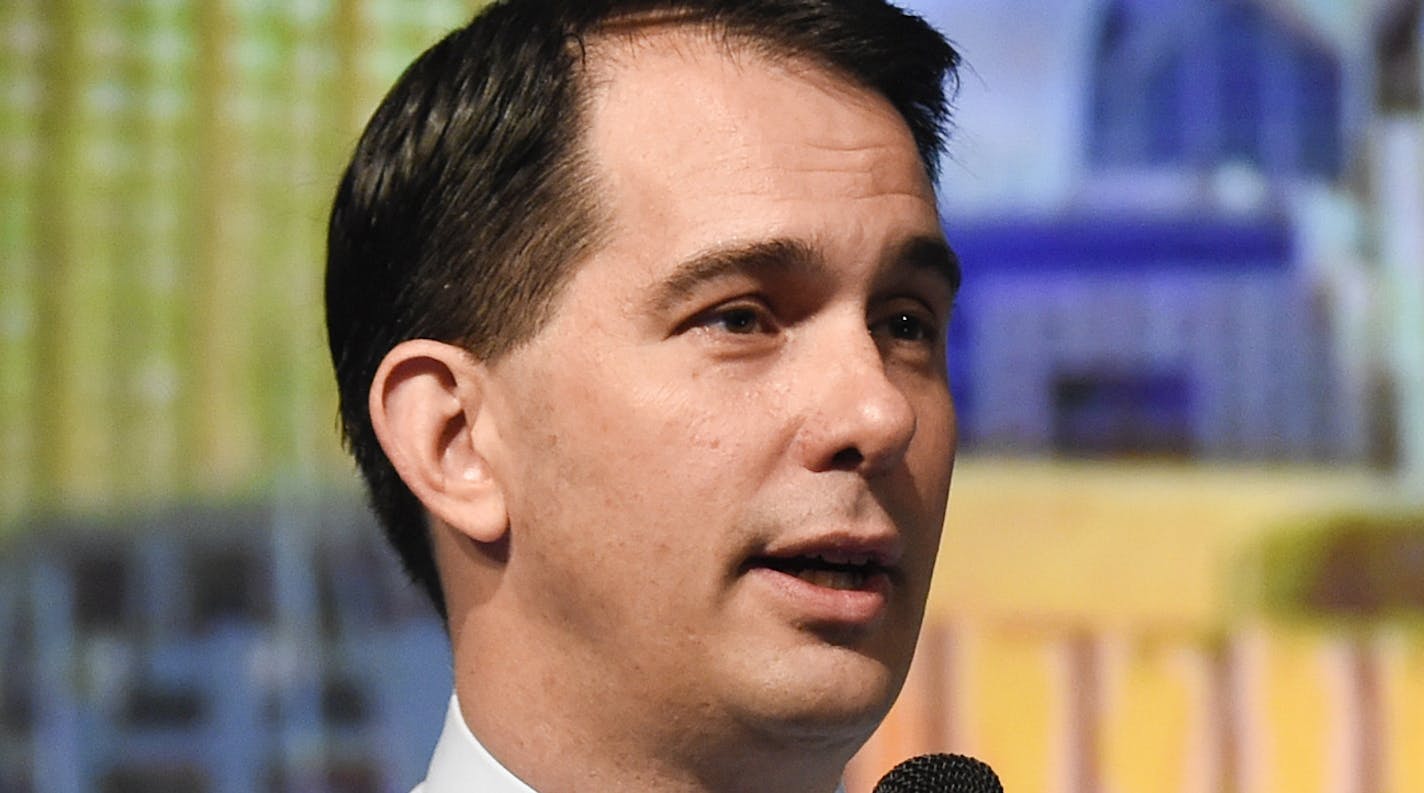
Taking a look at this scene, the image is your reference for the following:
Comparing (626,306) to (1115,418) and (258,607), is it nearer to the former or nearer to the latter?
(1115,418)

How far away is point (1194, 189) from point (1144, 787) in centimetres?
80

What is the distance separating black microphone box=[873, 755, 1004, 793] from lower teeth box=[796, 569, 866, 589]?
4.2 inches

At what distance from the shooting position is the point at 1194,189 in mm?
2203

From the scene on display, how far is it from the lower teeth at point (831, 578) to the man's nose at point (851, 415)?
61 mm

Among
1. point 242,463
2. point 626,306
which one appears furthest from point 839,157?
point 242,463

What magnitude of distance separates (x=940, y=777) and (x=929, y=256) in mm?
337

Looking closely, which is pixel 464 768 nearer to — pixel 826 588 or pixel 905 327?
pixel 826 588

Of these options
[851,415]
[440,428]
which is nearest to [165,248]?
[440,428]

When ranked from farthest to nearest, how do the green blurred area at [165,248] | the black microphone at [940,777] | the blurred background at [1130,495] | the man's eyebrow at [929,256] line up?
1. the green blurred area at [165,248]
2. the blurred background at [1130,495]
3. the man's eyebrow at [929,256]
4. the black microphone at [940,777]

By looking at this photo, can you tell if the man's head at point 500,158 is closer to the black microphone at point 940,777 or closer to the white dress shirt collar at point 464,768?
the white dress shirt collar at point 464,768

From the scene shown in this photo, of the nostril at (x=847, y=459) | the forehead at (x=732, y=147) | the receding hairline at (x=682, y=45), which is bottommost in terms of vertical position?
the nostril at (x=847, y=459)

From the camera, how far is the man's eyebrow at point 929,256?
3.38ft

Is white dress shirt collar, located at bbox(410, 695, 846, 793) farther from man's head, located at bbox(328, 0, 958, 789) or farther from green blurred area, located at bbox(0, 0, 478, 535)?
green blurred area, located at bbox(0, 0, 478, 535)

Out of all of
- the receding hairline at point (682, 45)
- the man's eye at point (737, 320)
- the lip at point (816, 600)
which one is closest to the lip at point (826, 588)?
the lip at point (816, 600)
